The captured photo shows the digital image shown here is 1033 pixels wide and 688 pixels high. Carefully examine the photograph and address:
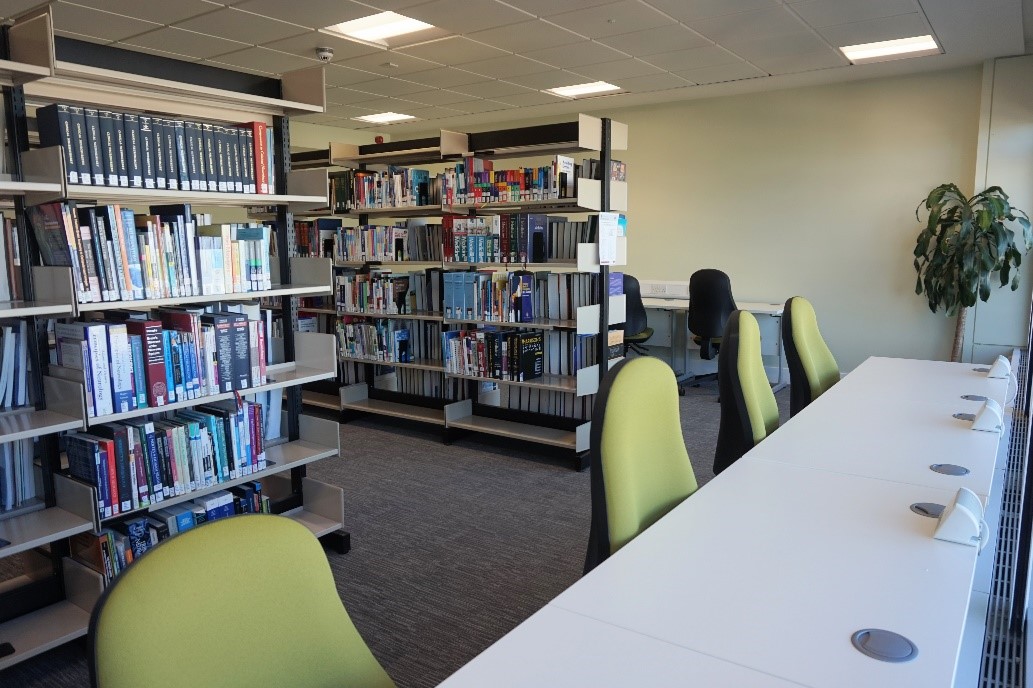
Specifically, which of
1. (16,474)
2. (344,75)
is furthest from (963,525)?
(344,75)

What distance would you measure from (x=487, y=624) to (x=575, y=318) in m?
2.35

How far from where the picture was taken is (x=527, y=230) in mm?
4535

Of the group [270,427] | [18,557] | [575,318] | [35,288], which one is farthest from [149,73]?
[575,318]

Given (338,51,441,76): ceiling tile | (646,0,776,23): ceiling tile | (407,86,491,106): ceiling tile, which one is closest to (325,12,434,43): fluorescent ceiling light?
(338,51,441,76): ceiling tile

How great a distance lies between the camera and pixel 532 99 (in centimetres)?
762

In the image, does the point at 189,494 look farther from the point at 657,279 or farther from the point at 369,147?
the point at 657,279

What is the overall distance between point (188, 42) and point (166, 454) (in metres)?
4.09

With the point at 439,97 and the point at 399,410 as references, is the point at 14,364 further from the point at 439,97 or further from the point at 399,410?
the point at 439,97

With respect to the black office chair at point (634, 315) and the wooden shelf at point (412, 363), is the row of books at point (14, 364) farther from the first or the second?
the black office chair at point (634, 315)

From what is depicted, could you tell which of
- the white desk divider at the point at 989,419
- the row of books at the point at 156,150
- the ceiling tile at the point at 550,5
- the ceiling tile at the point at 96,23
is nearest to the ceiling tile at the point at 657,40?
the ceiling tile at the point at 550,5

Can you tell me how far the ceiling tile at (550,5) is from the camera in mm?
4492

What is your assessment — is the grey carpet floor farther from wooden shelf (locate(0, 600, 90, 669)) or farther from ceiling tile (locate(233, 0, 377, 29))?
ceiling tile (locate(233, 0, 377, 29))

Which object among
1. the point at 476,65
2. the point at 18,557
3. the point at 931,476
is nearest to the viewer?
the point at 931,476

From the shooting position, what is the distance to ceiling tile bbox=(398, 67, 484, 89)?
631 centimetres
